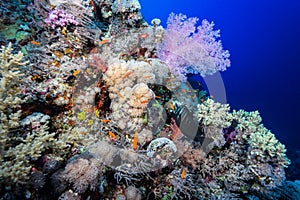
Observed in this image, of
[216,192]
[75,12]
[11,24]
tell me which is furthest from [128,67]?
[216,192]

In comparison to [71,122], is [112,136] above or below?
above

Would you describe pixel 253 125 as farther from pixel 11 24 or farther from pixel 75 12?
pixel 11 24

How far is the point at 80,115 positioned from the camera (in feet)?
10.6

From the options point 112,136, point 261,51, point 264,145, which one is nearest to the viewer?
point 112,136

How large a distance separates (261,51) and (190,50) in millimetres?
80409

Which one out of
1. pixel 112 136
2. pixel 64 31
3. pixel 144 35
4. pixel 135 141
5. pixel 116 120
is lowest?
pixel 112 136

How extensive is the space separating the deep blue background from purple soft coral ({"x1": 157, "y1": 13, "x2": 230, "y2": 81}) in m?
26.5

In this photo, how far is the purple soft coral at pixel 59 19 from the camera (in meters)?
3.82

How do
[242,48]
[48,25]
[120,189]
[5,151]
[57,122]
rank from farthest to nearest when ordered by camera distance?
[242,48] → [48,25] → [57,122] → [120,189] → [5,151]

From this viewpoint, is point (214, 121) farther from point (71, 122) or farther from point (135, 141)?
point (71, 122)

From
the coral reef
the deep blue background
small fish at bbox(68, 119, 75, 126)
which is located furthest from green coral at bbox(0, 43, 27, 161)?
the deep blue background

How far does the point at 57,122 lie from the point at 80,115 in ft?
1.18

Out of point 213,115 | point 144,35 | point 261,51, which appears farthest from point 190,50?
point 261,51

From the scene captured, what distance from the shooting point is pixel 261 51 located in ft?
236
